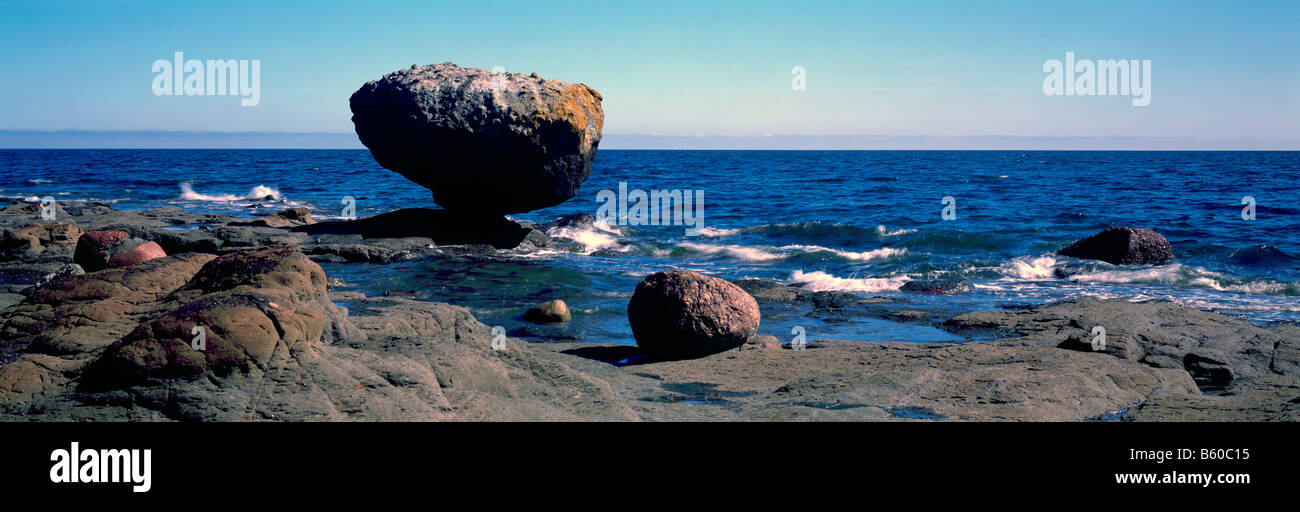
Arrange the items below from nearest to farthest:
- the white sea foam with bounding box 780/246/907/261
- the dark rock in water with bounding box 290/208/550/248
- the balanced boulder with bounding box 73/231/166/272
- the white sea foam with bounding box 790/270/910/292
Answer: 1. the balanced boulder with bounding box 73/231/166/272
2. the white sea foam with bounding box 790/270/910/292
3. the white sea foam with bounding box 780/246/907/261
4. the dark rock in water with bounding box 290/208/550/248

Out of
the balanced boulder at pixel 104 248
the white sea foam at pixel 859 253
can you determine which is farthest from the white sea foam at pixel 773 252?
the balanced boulder at pixel 104 248

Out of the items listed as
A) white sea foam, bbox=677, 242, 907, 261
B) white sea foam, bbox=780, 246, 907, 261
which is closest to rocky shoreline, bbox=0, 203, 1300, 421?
white sea foam, bbox=780, 246, 907, 261

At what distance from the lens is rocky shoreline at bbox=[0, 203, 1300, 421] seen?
438 centimetres

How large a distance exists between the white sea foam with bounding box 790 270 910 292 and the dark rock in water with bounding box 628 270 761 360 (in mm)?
5686

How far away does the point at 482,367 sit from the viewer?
212 inches

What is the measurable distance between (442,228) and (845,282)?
986 cm

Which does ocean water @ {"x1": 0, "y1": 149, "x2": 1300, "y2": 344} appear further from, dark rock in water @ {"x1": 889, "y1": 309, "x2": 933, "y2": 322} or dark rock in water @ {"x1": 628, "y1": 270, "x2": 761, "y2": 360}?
dark rock in water @ {"x1": 628, "y1": 270, "x2": 761, "y2": 360}

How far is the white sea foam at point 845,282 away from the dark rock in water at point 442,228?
7111 mm

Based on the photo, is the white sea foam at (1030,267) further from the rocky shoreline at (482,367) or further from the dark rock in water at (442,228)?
the dark rock in water at (442,228)

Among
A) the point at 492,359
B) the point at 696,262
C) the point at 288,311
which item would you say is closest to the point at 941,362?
the point at 492,359

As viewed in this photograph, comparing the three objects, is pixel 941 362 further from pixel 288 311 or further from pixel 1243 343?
pixel 288 311

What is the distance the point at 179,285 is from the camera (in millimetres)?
7184

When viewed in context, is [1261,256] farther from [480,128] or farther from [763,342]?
[480,128]

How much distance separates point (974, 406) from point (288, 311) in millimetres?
4589
